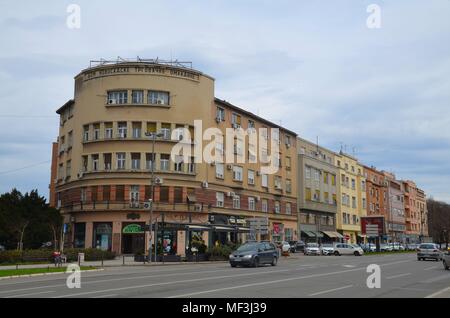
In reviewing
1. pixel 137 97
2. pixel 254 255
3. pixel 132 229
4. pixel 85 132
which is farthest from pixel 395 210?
pixel 254 255

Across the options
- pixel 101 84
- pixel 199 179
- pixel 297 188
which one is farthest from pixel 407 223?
pixel 101 84

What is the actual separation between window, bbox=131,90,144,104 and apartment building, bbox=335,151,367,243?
4383 cm

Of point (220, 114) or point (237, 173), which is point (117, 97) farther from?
point (237, 173)

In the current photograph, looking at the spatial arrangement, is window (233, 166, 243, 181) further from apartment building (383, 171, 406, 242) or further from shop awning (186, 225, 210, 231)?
apartment building (383, 171, 406, 242)

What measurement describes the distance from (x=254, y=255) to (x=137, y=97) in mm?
24473

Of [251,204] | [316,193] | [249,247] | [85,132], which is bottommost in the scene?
[249,247]

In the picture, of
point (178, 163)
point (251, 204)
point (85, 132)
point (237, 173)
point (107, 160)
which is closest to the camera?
point (107, 160)

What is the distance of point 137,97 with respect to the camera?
160 feet

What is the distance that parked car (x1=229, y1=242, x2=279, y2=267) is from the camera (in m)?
29.4

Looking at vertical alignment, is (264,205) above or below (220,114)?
below

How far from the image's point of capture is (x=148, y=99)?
160ft

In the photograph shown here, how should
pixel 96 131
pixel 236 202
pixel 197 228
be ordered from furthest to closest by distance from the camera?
pixel 236 202, pixel 96 131, pixel 197 228

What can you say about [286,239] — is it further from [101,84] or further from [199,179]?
[101,84]

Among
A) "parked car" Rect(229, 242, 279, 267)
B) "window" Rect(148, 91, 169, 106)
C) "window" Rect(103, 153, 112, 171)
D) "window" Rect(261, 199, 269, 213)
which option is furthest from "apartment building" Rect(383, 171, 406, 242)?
"parked car" Rect(229, 242, 279, 267)
